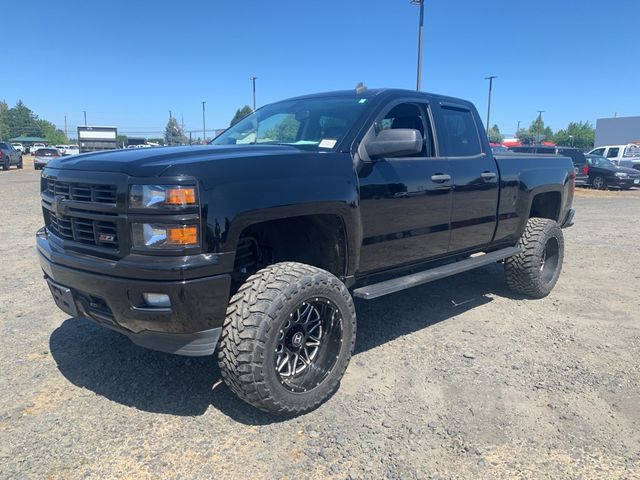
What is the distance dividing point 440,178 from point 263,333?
2.12 meters

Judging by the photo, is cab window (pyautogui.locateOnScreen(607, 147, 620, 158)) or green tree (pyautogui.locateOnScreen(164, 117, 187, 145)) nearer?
green tree (pyautogui.locateOnScreen(164, 117, 187, 145))

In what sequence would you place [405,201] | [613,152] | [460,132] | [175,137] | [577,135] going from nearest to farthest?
[405,201]
[460,132]
[175,137]
[613,152]
[577,135]

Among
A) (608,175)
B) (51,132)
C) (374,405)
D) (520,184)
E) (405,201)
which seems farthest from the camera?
(51,132)

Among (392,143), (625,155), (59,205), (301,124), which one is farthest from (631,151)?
(59,205)

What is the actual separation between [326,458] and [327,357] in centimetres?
73

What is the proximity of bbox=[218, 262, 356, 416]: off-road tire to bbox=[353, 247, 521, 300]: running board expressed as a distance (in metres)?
0.58

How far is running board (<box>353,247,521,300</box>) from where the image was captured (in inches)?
141

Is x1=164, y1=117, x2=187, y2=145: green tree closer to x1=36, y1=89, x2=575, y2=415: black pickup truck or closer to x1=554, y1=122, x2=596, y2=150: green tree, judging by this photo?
x1=36, y1=89, x2=575, y2=415: black pickup truck

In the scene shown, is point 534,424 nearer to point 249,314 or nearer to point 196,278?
point 249,314

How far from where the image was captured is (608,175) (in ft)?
70.3

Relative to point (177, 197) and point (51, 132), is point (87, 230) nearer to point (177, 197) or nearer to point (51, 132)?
point (177, 197)

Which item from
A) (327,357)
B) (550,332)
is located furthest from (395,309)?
(327,357)

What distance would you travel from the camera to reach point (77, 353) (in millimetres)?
3928

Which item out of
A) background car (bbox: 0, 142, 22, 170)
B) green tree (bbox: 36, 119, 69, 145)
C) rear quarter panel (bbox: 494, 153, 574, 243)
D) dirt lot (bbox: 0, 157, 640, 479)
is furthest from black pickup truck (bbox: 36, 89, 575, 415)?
green tree (bbox: 36, 119, 69, 145)
